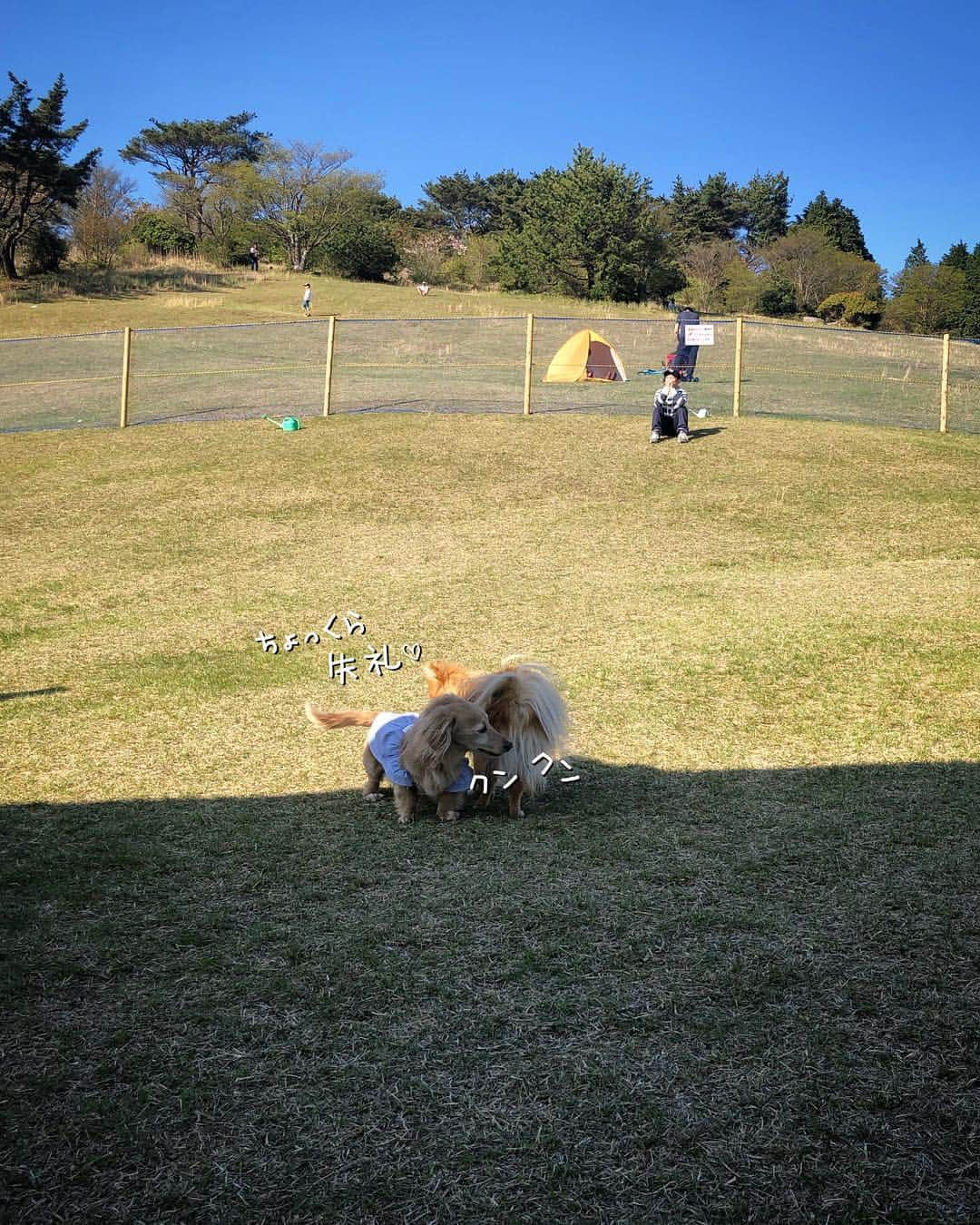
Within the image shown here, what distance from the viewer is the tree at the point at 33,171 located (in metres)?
38.1

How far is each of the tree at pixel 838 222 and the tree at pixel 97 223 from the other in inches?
1550

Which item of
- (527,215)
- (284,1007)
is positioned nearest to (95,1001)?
(284,1007)

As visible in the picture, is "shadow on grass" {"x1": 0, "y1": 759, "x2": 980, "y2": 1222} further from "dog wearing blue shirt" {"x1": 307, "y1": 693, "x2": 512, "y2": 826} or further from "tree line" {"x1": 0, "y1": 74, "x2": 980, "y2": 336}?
"tree line" {"x1": 0, "y1": 74, "x2": 980, "y2": 336}

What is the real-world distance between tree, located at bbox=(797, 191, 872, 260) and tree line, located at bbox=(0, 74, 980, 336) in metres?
0.64

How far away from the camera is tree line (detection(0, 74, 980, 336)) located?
3938 centimetres

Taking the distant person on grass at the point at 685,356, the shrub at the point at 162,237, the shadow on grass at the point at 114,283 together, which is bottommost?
the distant person on grass at the point at 685,356

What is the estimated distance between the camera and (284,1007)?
2709 mm

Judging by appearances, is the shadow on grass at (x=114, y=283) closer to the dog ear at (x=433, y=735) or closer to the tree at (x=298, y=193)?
the tree at (x=298, y=193)

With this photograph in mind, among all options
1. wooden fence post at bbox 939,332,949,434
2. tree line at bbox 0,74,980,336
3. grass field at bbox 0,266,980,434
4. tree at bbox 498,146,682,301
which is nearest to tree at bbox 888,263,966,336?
tree line at bbox 0,74,980,336

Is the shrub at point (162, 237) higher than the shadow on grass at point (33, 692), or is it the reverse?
the shrub at point (162, 237)

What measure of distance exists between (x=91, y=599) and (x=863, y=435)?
1086cm

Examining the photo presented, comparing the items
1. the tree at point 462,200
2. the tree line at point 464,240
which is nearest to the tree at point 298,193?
the tree line at point 464,240

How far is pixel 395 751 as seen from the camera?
165 inches

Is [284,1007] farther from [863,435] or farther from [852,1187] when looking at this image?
[863,435]
